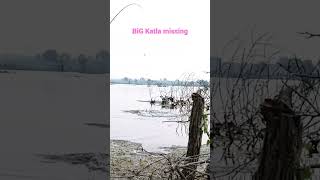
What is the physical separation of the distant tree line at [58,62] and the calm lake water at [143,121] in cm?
20

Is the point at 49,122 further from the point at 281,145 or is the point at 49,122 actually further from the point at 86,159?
the point at 281,145

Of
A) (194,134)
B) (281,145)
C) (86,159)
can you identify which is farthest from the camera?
(86,159)

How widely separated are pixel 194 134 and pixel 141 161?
1.50 feet

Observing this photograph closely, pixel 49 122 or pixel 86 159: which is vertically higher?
pixel 49 122

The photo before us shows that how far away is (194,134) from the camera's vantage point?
3529 mm

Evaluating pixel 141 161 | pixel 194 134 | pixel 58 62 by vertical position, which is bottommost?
pixel 141 161

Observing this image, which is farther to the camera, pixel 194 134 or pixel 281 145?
pixel 194 134

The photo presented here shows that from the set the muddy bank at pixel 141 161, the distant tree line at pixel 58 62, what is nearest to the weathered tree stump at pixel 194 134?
the muddy bank at pixel 141 161

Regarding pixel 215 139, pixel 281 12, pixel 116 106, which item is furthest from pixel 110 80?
pixel 281 12

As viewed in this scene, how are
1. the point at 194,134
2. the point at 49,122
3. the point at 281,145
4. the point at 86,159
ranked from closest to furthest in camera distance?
the point at 281,145 < the point at 194,134 < the point at 86,159 < the point at 49,122

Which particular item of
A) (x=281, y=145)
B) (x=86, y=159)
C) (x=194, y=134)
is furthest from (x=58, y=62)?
(x=281, y=145)

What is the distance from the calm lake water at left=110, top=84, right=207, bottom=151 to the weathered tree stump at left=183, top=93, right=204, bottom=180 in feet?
0.19

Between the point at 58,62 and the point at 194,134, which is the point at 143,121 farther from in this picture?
the point at 58,62

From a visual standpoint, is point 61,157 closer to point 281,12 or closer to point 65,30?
point 65,30
